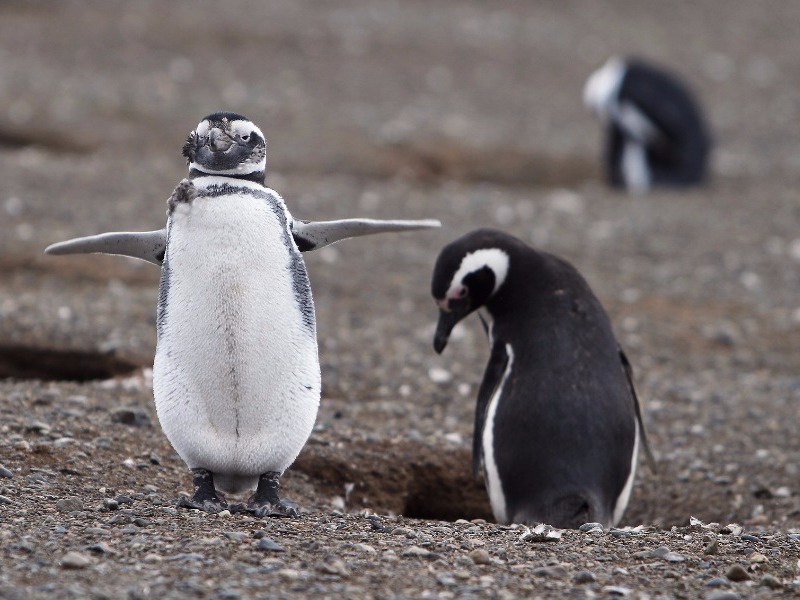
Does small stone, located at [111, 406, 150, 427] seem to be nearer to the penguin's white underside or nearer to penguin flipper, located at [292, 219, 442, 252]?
the penguin's white underside

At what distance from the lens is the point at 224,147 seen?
11.2 ft

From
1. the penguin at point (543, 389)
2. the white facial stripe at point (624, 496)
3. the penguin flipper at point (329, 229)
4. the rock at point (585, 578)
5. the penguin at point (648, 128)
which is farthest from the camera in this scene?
the penguin at point (648, 128)

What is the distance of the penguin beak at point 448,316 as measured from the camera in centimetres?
453

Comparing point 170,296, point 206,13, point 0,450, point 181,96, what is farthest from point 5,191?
point 206,13

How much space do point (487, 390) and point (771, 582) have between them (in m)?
1.60

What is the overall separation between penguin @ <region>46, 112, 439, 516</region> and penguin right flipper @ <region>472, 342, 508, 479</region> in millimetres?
1065

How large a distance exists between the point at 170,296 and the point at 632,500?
2170 mm

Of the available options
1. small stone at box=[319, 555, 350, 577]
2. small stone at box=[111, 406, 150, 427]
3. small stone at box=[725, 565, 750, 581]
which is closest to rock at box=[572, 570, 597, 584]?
small stone at box=[725, 565, 750, 581]

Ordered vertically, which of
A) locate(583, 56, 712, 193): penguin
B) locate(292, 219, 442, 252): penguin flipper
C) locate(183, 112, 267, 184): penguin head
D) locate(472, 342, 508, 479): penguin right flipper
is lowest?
locate(472, 342, 508, 479): penguin right flipper

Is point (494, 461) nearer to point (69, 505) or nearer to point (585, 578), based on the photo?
point (585, 578)

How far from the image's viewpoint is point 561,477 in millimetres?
4117

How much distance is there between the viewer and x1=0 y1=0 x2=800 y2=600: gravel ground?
10.1 feet

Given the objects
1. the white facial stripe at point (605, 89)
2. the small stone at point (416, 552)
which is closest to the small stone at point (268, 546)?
the small stone at point (416, 552)

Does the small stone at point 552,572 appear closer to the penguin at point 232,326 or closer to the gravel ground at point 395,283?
the gravel ground at point 395,283
